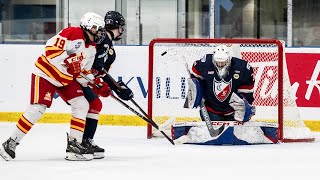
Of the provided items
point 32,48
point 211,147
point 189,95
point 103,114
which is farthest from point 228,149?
point 32,48

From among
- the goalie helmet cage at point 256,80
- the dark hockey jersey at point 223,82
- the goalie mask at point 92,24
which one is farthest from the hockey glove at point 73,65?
the goalie helmet cage at point 256,80

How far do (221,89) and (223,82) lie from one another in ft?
0.21

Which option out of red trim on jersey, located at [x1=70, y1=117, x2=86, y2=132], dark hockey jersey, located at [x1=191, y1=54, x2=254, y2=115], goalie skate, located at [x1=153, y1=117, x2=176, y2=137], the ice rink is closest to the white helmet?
red trim on jersey, located at [x1=70, y1=117, x2=86, y2=132]

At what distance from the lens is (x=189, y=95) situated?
5.89 m

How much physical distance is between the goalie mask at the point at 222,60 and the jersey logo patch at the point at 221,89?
0.20 ft

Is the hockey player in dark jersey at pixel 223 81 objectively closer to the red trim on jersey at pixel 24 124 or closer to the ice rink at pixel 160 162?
the ice rink at pixel 160 162

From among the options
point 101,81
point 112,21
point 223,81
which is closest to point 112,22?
point 112,21

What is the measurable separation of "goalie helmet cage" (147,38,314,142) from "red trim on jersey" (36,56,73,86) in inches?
67.8

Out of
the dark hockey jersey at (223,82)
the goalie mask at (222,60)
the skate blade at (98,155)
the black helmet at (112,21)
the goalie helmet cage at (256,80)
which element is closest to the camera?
the skate blade at (98,155)

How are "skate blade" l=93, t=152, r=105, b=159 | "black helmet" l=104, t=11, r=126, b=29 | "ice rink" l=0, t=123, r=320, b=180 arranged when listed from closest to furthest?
"ice rink" l=0, t=123, r=320, b=180
"skate blade" l=93, t=152, r=105, b=159
"black helmet" l=104, t=11, r=126, b=29

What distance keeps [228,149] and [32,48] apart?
2.62 m

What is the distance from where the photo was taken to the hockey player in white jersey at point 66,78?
4527 millimetres

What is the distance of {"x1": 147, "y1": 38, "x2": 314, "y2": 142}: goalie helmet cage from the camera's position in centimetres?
606

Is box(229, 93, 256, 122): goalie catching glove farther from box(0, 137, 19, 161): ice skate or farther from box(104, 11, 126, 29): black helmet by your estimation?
box(0, 137, 19, 161): ice skate
